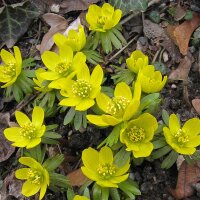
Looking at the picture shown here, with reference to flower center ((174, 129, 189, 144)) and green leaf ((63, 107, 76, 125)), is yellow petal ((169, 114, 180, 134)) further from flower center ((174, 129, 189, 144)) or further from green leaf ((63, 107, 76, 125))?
green leaf ((63, 107, 76, 125))

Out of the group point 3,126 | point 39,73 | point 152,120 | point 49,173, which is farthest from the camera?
point 3,126

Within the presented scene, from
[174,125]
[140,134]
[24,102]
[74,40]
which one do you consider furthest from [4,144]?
[174,125]

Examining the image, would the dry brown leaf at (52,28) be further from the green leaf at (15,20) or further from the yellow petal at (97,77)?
the yellow petal at (97,77)

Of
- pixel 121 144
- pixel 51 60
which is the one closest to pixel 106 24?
pixel 51 60

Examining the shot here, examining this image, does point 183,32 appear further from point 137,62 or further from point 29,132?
point 29,132

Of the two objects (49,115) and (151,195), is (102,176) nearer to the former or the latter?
(151,195)

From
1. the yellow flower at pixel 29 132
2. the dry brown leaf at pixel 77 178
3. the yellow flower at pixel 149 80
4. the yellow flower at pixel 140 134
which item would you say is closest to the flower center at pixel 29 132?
the yellow flower at pixel 29 132
